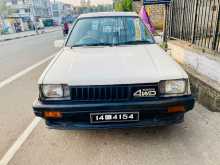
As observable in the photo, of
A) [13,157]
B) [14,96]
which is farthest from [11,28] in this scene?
[13,157]

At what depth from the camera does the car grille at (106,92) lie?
100 inches

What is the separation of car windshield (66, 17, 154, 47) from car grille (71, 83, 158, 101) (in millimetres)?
1284

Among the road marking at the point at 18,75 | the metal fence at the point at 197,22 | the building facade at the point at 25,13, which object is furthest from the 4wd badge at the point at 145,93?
the building facade at the point at 25,13

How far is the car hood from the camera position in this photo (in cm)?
255

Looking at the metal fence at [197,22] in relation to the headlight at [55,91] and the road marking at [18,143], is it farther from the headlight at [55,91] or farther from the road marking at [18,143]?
the road marking at [18,143]

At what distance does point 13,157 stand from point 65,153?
0.64 metres

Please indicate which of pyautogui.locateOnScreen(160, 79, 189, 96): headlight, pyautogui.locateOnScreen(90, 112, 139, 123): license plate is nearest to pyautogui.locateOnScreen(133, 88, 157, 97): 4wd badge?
pyautogui.locateOnScreen(160, 79, 189, 96): headlight

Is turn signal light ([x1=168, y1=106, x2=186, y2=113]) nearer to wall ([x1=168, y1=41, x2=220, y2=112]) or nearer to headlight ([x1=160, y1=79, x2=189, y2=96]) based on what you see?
headlight ([x1=160, y1=79, x2=189, y2=96])

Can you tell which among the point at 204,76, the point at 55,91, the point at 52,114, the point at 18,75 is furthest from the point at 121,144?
the point at 18,75

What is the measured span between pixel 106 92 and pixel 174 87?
0.82m

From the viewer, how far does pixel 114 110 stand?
2.56m

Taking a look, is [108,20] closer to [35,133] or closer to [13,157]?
[35,133]

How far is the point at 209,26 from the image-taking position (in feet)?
15.7

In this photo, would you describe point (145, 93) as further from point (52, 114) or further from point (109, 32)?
point (109, 32)
